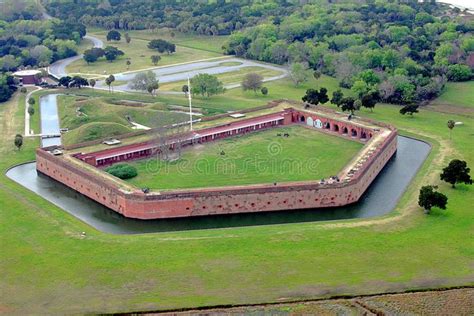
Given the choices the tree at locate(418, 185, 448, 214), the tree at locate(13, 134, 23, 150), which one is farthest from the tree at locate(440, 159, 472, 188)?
the tree at locate(13, 134, 23, 150)

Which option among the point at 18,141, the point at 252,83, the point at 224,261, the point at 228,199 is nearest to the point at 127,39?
the point at 252,83

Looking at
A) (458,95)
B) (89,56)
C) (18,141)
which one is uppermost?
(89,56)

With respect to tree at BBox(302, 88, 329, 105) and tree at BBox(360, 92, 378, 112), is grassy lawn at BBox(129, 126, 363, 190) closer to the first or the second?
tree at BBox(302, 88, 329, 105)

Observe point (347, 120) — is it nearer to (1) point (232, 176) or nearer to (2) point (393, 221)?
(1) point (232, 176)

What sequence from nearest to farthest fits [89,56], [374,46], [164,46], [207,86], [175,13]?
[207,86]
[374,46]
[89,56]
[164,46]
[175,13]

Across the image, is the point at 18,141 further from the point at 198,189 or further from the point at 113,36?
the point at 113,36

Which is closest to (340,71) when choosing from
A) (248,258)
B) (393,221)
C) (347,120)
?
(347,120)
